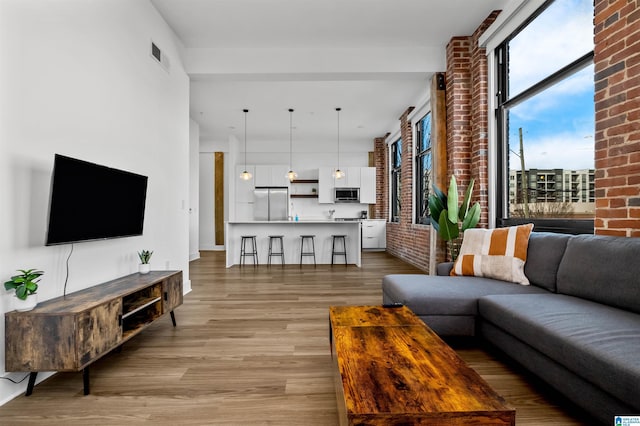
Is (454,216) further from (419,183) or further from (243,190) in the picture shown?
(243,190)

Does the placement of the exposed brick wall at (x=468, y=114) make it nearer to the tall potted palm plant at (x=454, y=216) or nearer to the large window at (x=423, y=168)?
the tall potted palm plant at (x=454, y=216)

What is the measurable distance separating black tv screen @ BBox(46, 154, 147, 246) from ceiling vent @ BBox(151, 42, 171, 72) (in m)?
1.53

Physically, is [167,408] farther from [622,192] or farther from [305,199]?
[305,199]

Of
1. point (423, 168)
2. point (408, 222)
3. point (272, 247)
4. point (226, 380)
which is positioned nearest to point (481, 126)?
point (423, 168)

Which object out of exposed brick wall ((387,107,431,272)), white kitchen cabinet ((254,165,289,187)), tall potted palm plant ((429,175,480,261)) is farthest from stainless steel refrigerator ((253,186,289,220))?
tall potted palm plant ((429,175,480,261))

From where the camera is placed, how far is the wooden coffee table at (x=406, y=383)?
1097 millimetres

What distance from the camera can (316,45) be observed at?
4.67 metres

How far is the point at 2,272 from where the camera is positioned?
195 centimetres

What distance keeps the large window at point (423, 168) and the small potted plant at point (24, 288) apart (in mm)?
5826

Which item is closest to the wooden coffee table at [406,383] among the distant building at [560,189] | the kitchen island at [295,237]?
the distant building at [560,189]

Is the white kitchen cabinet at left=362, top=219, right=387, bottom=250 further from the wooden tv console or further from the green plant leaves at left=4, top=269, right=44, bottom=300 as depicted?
the green plant leaves at left=4, top=269, right=44, bottom=300

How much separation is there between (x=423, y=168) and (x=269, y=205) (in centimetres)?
427

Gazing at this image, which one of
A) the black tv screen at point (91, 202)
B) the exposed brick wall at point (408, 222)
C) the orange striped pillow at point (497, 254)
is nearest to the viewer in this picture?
the black tv screen at point (91, 202)

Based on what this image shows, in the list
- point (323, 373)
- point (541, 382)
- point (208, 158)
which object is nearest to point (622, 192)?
point (541, 382)
